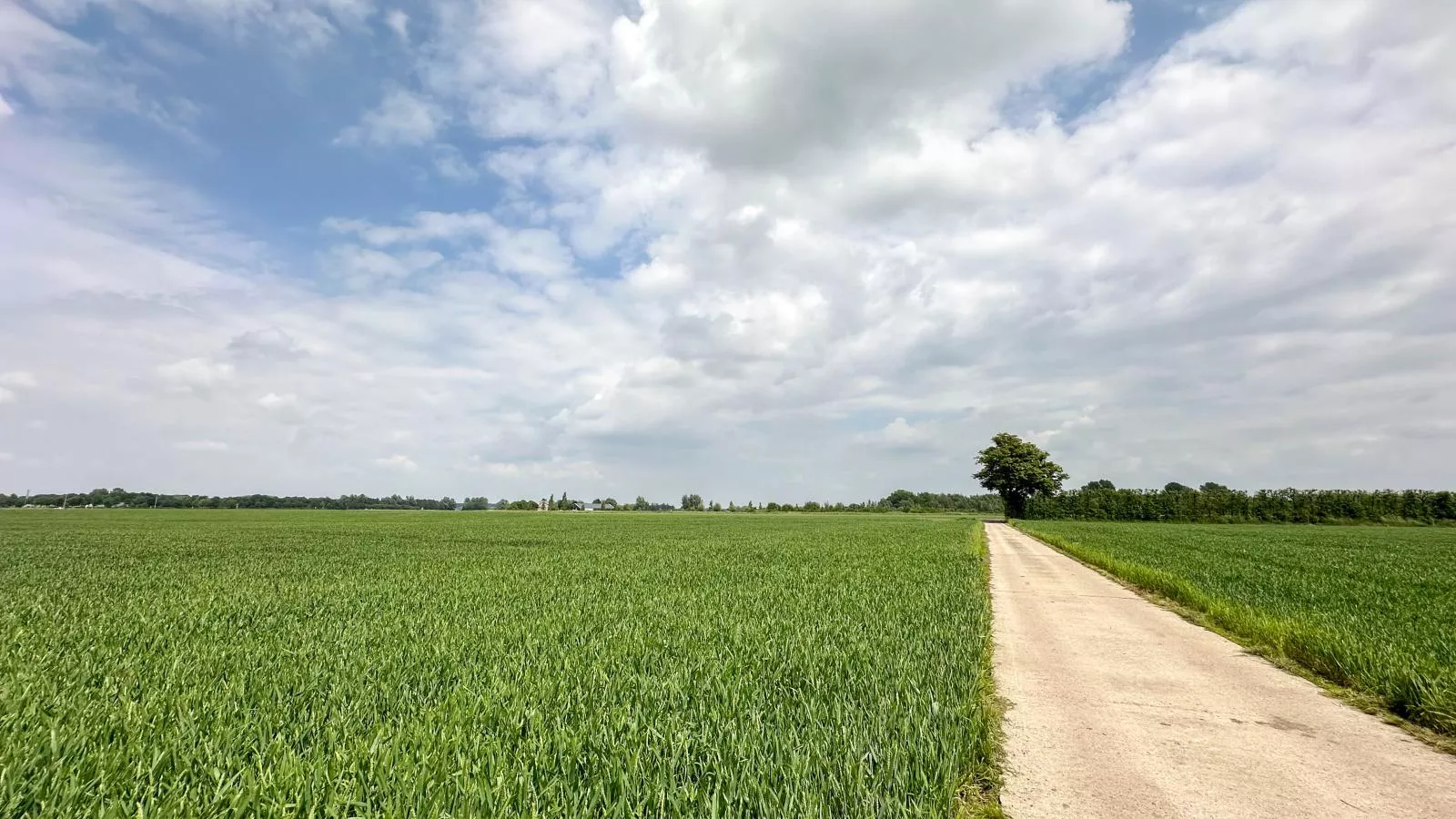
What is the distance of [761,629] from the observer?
872 centimetres

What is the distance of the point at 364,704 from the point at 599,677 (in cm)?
197

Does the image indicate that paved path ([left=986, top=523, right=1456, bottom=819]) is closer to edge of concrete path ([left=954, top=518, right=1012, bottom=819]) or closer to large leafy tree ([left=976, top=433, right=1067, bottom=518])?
edge of concrete path ([left=954, top=518, right=1012, bottom=819])

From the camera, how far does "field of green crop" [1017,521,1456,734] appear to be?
6.87 meters

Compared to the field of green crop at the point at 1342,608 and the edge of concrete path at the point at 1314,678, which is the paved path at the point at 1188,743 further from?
the field of green crop at the point at 1342,608

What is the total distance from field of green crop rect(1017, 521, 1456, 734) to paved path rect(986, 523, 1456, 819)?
22.1 inches

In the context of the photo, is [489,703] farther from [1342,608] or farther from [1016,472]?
[1016,472]

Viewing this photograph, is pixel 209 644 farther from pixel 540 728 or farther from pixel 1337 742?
pixel 1337 742

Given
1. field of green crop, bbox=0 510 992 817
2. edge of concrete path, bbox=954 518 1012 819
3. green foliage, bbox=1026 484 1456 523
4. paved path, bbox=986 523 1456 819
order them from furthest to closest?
1. green foliage, bbox=1026 484 1456 523
2. paved path, bbox=986 523 1456 819
3. edge of concrete path, bbox=954 518 1012 819
4. field of green crop, bbox=0 510 992 817

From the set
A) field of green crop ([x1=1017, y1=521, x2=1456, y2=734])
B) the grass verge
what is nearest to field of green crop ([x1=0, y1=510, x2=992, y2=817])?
the grass verge

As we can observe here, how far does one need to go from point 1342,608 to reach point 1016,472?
81.7 meters

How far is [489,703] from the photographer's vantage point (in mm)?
5039

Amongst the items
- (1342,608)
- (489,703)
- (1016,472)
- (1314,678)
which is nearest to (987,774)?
(489,703)

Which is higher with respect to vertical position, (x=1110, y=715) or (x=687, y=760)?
(x=687, y=760)

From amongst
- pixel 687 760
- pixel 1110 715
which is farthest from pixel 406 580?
pixel 1110 715
